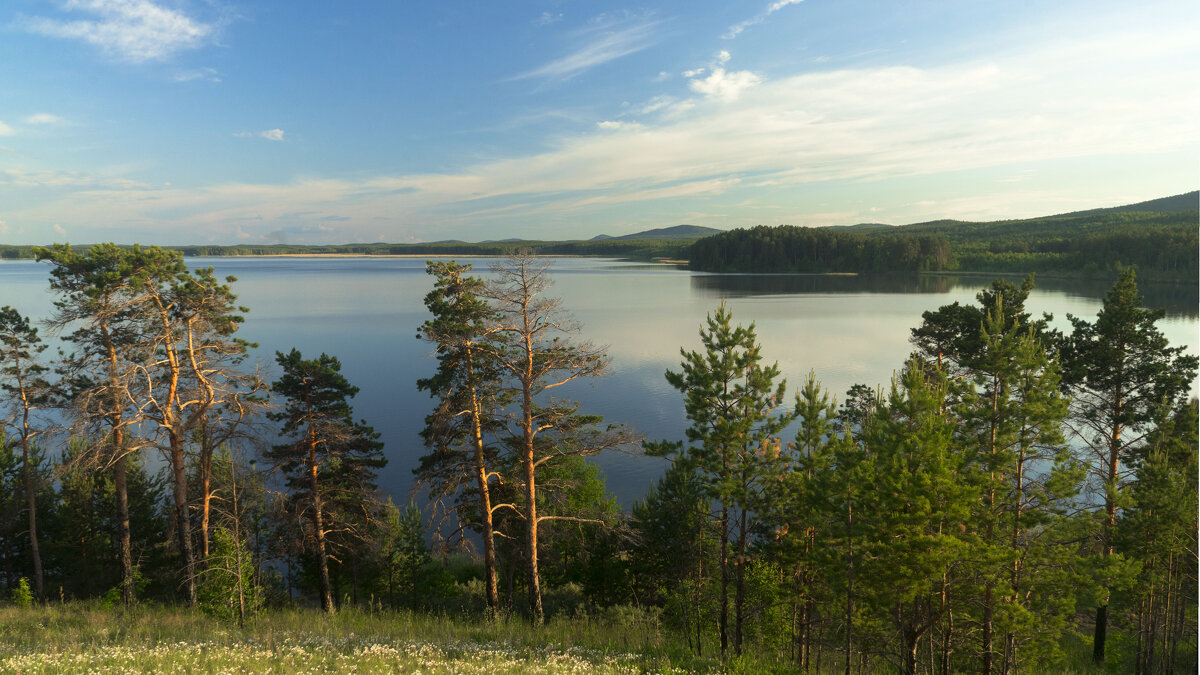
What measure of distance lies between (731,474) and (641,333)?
48.0 m

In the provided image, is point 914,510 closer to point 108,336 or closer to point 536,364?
point 536,364

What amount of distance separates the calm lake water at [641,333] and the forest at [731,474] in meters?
4.63

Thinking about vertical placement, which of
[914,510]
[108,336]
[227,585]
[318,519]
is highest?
[108,336]

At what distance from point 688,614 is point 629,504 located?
877 cm

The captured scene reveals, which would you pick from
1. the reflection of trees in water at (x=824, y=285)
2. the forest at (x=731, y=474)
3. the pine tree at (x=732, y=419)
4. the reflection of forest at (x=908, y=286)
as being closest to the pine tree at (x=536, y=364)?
the forest at (x=731, y=474)

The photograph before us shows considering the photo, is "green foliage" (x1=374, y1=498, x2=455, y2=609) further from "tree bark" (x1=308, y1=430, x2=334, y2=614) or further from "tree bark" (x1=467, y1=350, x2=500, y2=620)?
"tree bark" (x1=467, y1=350, x2=500, y2=620)

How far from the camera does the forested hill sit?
3910 inches

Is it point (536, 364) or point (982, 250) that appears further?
point (982, 250)

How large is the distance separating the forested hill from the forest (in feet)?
324

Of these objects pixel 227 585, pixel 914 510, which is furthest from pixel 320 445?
pixel 914 510

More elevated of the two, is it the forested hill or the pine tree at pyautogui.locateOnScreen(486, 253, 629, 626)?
the forested hill

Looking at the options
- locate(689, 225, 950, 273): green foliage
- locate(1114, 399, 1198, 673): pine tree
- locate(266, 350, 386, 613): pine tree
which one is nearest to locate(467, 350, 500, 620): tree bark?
locate(266, 350, 386, 613): pine tree

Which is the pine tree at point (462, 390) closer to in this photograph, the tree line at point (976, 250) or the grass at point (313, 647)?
the grass at point (313, 647)

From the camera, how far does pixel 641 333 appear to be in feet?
214
